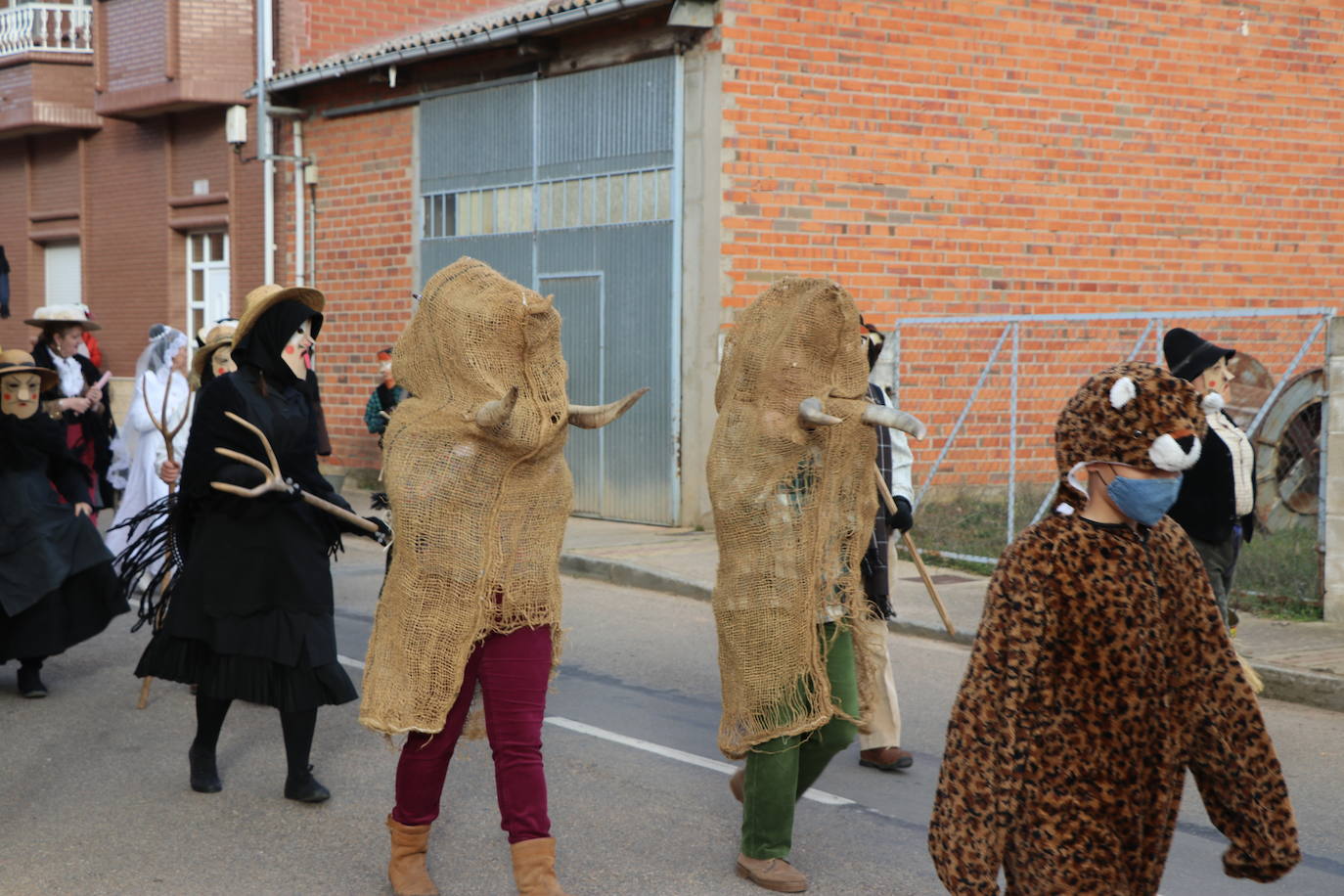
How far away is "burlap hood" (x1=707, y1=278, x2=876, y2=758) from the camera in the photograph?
464cm

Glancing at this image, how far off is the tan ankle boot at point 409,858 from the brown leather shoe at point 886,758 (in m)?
2.19

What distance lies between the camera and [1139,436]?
308 centimetres

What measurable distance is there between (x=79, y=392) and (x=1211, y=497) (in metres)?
8.06

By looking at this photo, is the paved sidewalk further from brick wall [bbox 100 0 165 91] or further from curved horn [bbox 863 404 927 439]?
brick wall [bbox 100 0 165 91]

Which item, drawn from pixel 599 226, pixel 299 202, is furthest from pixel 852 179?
pixel 299 202

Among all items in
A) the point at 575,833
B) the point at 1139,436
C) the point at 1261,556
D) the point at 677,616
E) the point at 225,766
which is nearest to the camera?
the point at 1139,436

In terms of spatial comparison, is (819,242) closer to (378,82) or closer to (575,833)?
(378,82)

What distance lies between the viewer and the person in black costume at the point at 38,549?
732 cm

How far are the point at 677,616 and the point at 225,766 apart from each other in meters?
4.16

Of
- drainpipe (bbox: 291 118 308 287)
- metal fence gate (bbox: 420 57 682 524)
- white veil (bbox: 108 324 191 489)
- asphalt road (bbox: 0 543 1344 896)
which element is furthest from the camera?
drainpipe (bbox: 291 118 308 287)

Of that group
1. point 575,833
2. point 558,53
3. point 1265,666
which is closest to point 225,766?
point 575,833

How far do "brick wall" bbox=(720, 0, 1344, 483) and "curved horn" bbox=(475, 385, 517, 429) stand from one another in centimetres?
856

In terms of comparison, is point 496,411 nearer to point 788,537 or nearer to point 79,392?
point 788,537

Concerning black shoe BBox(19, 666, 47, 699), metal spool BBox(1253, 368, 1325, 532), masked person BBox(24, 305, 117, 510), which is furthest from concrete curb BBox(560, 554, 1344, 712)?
metal spool BBox(1253, 368, 1325, 532)
